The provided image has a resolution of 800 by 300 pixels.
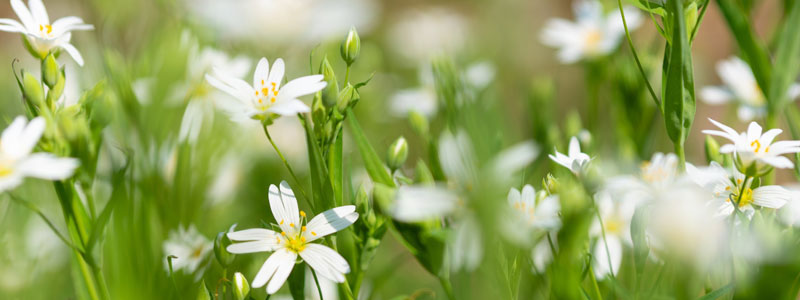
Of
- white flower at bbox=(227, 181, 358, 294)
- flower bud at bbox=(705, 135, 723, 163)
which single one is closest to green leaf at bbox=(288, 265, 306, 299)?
white flower at bbox=(227, 181, 358, 294)

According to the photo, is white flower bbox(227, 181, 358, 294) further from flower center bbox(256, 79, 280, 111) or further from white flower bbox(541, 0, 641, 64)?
white flower bbox(541, 0, 641, 64)

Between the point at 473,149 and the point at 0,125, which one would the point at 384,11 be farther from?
the point at 473,149

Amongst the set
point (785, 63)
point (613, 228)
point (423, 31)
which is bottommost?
point (423, 31)

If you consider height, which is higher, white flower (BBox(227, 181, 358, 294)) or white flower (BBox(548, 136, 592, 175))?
white flower (BBox(548, 136, 592, 175))

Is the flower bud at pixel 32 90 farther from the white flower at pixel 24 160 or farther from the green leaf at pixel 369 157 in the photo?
the green leaf at pixel 369 157

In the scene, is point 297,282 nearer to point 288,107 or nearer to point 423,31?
point 288,107

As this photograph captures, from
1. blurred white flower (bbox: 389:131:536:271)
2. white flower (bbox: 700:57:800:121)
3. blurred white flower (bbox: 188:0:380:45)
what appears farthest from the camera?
blurred white flower (bbox: 188:0:380:45)

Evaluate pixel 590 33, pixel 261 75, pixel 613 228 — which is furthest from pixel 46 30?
pixel 590 33
